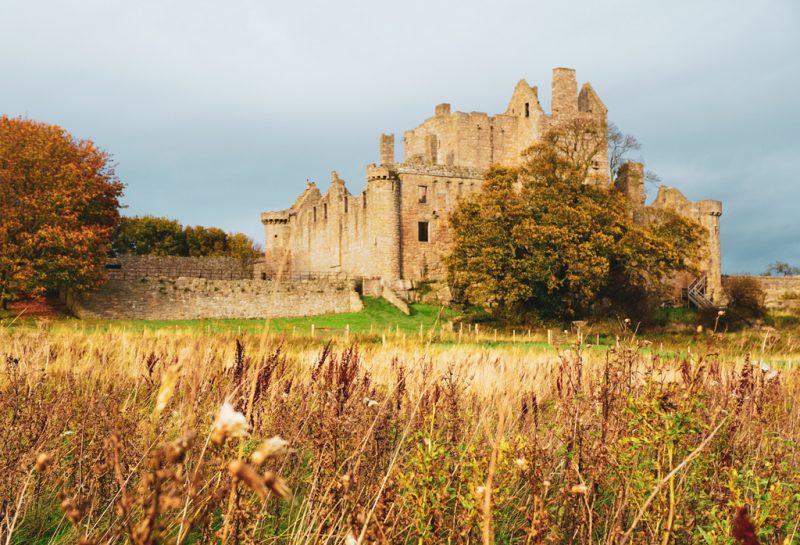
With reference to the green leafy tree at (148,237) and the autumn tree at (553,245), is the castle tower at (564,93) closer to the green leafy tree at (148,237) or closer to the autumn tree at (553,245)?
the autumn tree at (553,245)

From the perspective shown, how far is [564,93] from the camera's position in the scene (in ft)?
152

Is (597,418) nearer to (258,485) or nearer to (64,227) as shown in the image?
(258,485)

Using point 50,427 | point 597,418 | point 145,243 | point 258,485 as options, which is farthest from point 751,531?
point 145,243

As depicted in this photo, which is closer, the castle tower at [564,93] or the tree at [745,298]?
the tree at [745,298]

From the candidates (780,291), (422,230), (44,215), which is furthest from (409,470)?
(780,291)

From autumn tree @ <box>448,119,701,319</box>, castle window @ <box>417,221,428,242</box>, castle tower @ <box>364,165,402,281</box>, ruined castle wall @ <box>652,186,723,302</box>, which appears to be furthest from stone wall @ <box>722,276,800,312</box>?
castle tower @ <box>364,165,402,281</box>

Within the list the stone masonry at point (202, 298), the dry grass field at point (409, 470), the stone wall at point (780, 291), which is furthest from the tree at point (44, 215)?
the stone wall at point (780, 291)

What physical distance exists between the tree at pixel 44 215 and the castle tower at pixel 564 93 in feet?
101

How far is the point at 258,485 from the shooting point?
95 centimetres

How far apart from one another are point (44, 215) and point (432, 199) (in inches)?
917

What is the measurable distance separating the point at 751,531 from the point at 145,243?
6870 centimetres

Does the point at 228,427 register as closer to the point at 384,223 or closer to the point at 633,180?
the point at 384,223

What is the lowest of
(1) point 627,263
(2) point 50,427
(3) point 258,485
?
(2) point 50,427

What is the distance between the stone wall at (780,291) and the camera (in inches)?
1973
